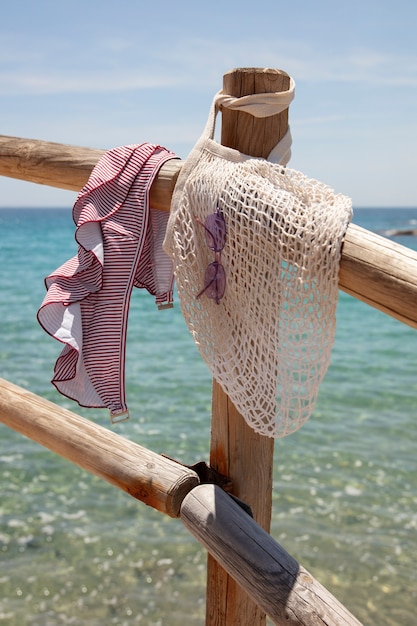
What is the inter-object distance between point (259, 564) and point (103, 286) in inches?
→ 23.8

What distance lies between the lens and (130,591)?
123 inches

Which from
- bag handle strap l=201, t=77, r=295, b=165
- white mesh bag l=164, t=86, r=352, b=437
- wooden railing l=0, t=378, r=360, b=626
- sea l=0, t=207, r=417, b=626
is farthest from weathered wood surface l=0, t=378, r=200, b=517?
sea l=0, t=207, r=417, b=626

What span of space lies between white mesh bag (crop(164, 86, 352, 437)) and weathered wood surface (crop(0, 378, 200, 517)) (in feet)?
0.99

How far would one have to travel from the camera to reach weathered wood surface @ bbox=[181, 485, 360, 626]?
1.19m

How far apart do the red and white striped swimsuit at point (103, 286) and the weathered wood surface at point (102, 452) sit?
16 cm

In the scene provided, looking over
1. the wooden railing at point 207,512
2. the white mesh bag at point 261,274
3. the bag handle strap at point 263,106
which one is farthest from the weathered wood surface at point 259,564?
the bag handle strap at point 263,106

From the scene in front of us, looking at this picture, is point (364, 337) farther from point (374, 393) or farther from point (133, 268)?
point (133, 268)

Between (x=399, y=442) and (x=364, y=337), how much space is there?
3898mm

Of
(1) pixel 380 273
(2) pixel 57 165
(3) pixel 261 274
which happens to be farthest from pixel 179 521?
(1) pixel 380 273

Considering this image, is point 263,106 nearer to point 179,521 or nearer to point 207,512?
point 207,512

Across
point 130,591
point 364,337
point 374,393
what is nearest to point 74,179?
point 130,591

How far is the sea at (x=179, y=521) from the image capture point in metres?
3.07

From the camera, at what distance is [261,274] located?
1.20 m

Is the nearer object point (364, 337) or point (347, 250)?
point (347, 250)
